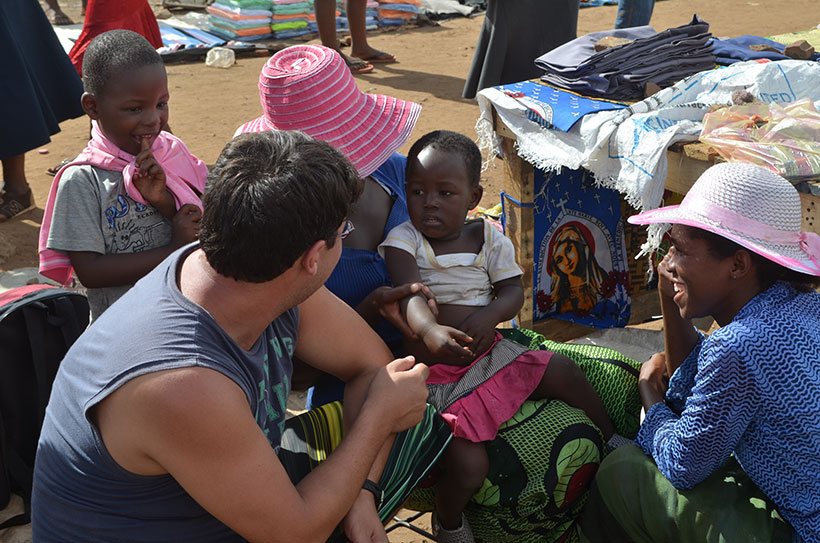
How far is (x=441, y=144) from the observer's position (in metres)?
2.74

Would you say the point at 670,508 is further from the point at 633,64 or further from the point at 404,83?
the point at 404,83

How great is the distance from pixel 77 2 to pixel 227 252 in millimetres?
11418

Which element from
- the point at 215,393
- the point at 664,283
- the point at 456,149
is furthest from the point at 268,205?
the point at 664,283

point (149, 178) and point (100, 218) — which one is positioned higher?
point (149, 178)

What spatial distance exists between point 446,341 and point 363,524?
548mm

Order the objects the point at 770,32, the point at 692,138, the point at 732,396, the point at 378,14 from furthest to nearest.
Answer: the point at 378,14 → the point at 770,32 → the point at 692,138 → the point at 732,396

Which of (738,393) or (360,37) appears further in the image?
(360,37)

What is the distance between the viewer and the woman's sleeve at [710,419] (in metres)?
2.01

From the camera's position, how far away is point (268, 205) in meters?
1.72

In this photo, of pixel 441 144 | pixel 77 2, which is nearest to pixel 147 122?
pixel 441 144

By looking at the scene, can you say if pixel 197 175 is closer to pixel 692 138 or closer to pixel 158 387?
pixel 158 387

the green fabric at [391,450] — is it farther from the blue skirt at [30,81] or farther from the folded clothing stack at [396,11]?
the folded clothing stack at [396,11]

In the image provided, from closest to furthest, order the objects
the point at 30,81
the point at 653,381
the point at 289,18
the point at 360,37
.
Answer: the point at 653,381 < the point at 30,81 < the point at 360,37 < the point at 289,18

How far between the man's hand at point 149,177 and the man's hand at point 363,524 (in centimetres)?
123
